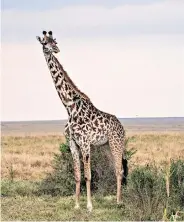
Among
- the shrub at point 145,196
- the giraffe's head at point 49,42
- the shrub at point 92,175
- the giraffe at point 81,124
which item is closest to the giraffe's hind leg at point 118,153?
the giraffe at point 81,124

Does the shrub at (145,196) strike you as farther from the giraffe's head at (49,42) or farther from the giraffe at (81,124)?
the giraffe's head at (49,42)

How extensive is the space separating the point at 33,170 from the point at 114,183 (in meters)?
8.08

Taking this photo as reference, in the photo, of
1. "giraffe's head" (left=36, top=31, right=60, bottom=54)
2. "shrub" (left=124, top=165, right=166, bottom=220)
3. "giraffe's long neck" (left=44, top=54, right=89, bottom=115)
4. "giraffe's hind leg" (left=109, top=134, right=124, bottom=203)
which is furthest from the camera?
"giraffe's hind leg" (left=109, top=134, right=124, bottom=203)

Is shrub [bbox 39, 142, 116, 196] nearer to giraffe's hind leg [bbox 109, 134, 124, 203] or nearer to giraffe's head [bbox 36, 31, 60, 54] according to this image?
giraffe's hind leg [bbox 109, 134, 124, 203]

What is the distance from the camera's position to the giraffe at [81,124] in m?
11.3

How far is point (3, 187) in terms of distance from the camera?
13789 millimetres

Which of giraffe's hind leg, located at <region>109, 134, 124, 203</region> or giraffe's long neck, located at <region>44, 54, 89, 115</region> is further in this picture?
giraffe's hind leg, located at <region>109, 134, 124, 203</region>

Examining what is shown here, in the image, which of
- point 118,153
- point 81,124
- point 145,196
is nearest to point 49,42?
point 81,124

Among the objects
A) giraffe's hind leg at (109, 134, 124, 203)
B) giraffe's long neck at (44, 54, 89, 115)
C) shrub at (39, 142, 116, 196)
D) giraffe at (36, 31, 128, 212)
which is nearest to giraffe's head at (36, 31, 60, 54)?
giraffe at (36, 31, 128, 212)

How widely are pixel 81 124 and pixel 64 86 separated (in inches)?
29.1

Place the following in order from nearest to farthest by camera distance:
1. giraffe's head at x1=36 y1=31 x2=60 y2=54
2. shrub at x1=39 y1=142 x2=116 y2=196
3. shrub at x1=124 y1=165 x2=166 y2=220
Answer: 1. shrub at x1=124 y1=165 x2=166 y2=220
2. giraffe's head at x1=36 y1=31 x2=60 y2=54
3. shrub at x1=39 y1=142 x2=116 y2=196

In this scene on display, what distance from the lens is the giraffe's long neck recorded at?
11.5 meters

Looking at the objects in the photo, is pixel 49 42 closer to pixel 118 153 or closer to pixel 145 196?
pixel 118 153

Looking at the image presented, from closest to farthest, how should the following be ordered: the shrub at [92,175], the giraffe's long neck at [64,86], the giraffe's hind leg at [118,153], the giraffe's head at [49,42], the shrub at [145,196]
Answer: the shrub at [145,196] < the giraffe's head at [49,42] < the giraffe's long neck at [64,86] < the giraffe's hind leg at [118,153] < the shrub at [92,175]
